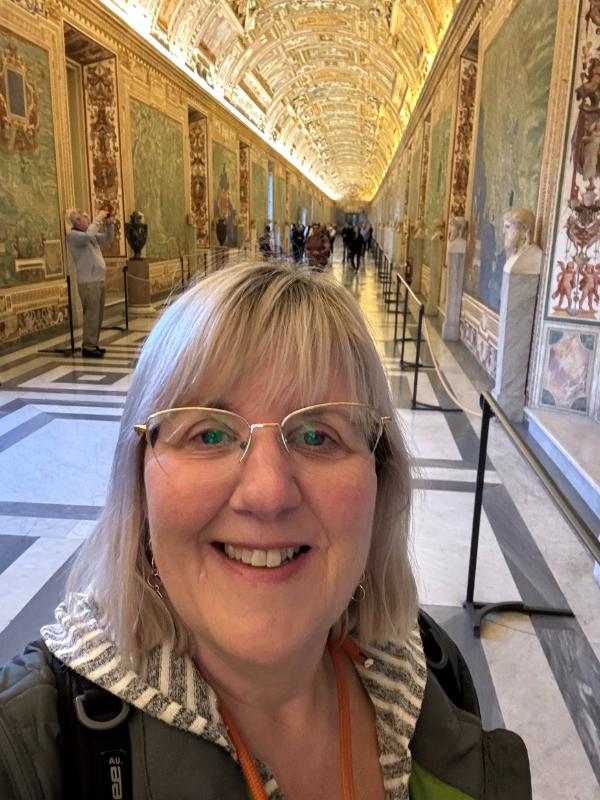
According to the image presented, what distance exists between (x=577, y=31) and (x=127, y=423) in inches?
238

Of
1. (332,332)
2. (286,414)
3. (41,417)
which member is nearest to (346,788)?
(286,414)

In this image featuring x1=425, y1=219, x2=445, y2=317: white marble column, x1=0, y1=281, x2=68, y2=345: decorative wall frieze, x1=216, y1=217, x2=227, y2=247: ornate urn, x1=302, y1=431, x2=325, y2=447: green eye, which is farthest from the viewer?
x1=216, y1=217, x2=227, y2=247: ornate urn

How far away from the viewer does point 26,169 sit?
32.9 feet

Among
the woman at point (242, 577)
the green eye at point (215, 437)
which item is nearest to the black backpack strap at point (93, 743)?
the woman at point (242, 577)

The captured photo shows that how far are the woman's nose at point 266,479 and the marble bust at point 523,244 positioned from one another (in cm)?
590

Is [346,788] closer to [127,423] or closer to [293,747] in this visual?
[293,747]

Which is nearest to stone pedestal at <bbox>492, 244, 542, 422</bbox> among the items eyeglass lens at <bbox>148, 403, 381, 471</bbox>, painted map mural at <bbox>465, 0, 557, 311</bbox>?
painted map mural at <bbox>465, 0, 557, 311</bbox>

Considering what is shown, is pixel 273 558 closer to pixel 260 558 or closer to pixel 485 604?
pixel 260 558

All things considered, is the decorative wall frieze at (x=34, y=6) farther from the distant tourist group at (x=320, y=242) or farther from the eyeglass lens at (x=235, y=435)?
the eyeglass lens at (x=235, y=435)

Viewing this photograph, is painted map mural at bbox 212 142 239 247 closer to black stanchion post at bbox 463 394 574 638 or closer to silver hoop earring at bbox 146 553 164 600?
black stanchion post at bbox 463 394 574 638

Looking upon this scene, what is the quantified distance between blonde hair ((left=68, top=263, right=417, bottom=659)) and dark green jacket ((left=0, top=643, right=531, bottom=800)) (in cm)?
14

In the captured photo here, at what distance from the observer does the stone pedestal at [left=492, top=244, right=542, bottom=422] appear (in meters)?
6.25

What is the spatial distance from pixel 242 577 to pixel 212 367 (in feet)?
1.16

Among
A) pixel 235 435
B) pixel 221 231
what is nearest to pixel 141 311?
pixel 221 231
